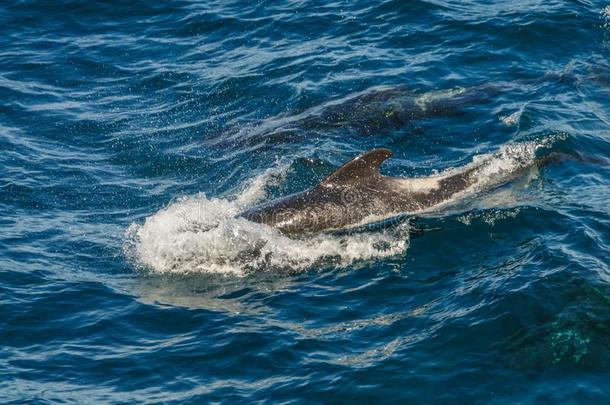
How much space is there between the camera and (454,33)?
24.5 metres

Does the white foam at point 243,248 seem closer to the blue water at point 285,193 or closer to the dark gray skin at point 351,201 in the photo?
the blue water at point 285,193

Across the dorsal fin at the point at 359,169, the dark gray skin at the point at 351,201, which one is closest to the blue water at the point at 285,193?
the dark gray skin at the point at 351,201

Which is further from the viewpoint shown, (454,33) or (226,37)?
(226,37)

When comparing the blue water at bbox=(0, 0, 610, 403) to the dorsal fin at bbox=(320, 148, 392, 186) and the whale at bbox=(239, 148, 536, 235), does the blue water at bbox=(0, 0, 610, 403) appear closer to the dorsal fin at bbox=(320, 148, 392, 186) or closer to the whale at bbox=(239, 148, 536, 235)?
the whale at bbox=(239, 148, 536, 235)

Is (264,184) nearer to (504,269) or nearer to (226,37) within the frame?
(504,269)

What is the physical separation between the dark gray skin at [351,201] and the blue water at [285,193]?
0.34 meters

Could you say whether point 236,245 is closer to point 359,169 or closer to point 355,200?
point 355,200

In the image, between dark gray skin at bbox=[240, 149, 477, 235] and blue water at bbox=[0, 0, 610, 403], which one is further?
dark gray skin at bbox=[240, 149, 477, 235]

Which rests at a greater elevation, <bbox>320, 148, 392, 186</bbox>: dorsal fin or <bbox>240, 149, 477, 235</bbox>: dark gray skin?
<bbox>320, 148, 392, 186</bbox>: dorsal fin

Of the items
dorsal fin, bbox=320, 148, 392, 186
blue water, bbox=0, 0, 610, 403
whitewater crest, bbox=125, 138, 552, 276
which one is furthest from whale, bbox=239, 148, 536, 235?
blue water, bbox=0, 0, 610, 403

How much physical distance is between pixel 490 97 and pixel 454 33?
3.92m

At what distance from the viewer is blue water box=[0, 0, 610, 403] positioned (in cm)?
1208

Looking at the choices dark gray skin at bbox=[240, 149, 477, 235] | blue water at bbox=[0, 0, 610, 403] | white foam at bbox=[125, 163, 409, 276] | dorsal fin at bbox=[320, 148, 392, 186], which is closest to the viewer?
blue water at bbox=[0, 0, 610, 403]

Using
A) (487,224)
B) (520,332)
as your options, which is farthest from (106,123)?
(520,332)
